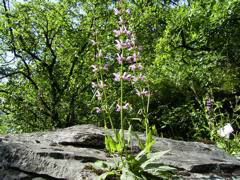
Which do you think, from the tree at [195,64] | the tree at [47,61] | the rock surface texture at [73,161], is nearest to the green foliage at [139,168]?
the rock surface texture at [73,161]

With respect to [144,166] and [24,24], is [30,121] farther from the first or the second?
[144,166]

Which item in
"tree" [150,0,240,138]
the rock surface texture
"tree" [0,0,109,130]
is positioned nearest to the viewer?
the rock surface texture

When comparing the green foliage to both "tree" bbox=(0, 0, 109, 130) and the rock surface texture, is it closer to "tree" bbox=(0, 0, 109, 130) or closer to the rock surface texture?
the rock surface texture

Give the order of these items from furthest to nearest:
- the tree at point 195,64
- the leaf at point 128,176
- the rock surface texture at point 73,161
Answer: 1. the tree at point 195,64
2. the rock surface texture at point 73,161
3. the leaf at point 128,176

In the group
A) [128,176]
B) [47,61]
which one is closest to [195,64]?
[47,61]

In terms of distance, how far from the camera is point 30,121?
9.29 m

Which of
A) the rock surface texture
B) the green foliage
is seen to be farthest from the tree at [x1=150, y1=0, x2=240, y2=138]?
the green foliage

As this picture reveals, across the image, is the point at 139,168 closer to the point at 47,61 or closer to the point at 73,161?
the point at 73,161

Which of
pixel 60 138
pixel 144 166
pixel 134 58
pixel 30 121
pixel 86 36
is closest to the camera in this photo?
pixel 144 166

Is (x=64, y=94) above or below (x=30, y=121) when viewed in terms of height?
above

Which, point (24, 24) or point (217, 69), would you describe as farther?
point (24, 24)

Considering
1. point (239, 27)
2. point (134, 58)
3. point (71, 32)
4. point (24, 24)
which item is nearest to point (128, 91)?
point (71, 32)

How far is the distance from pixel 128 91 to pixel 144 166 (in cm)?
639

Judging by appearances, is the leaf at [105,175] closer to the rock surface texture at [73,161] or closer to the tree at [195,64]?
the rock surface texture at [73,161]
